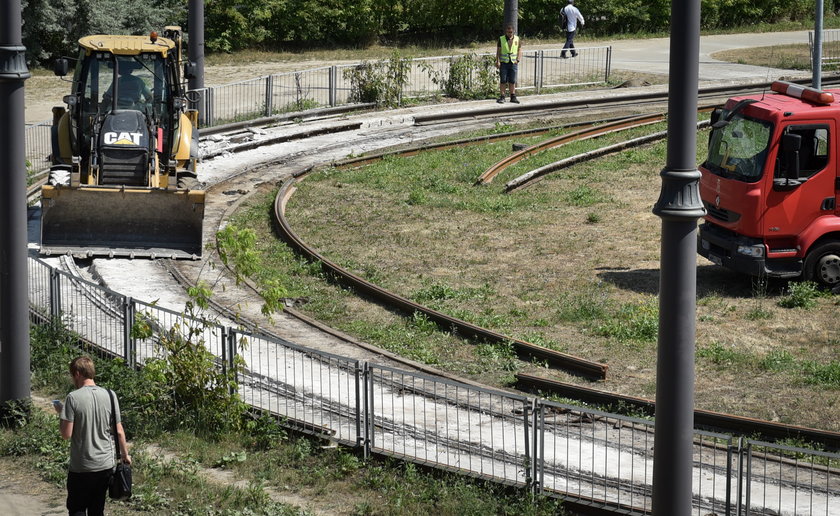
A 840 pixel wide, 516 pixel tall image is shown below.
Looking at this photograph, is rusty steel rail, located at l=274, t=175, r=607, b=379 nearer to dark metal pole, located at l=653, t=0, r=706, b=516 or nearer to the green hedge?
dark metal pole, located at l=653, t=0, r=706, b=516

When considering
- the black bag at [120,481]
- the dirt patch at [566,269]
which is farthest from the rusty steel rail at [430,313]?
the black bag at [120,481]

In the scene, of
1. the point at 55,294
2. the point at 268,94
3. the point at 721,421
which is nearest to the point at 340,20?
the point at 268,94

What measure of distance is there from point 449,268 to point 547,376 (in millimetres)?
4827

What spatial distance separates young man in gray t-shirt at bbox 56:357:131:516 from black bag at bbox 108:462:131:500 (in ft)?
0.18

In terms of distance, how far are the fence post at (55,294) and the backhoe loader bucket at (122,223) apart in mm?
2964

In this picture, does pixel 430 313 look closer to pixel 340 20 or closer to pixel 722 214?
pixel 722 214

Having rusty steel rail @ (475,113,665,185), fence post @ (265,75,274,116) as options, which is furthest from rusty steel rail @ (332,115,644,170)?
Answer: fence post @ (265,75,274,116)

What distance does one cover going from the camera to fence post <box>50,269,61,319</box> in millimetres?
14250

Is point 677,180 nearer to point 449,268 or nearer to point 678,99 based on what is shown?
point 678,99

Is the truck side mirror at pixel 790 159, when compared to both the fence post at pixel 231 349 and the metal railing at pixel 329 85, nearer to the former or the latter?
the fence post at pixel 231 349

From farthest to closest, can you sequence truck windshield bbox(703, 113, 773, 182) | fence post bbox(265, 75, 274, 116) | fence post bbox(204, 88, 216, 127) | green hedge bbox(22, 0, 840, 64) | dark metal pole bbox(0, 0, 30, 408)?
green hedge bbox(22, 0, 840, 64) < fence post bbox(265, 75, 274, 116) < fence post bbox(204, 88, 216, 127) < truck windshield bbox(703, 113, 773, 182) < dark metal pole bbox(0, 0, 30, 408)

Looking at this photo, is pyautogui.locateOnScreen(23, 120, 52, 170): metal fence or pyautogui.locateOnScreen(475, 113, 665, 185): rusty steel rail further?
pyautogui.locateOnScreen(23, 120, 52, 170): metal fence

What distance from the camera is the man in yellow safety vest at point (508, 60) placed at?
31656mm

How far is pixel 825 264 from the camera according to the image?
53.9 ft
